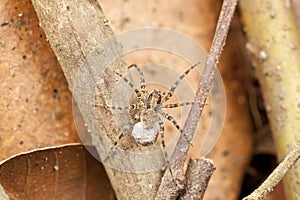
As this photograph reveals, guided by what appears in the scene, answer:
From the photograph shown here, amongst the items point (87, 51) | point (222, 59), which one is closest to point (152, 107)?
point (222, 59)

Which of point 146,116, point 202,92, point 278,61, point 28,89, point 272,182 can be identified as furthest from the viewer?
point 146,116

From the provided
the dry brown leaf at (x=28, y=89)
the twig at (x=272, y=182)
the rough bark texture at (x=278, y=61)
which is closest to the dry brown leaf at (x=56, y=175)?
the dry brown leaf at (x=28, y=89)

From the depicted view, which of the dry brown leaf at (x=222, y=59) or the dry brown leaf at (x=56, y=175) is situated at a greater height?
the dry brown leaf at (x=222, y=59)

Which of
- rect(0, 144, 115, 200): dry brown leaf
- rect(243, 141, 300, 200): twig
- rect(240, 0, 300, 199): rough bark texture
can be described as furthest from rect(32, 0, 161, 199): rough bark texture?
rect(240, 0, 300, 199): rough bark texture

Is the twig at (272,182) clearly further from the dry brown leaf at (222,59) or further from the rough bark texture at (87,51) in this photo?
the dry brown leaf at (222,59)

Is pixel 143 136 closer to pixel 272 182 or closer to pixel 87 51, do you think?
pixel 87 51

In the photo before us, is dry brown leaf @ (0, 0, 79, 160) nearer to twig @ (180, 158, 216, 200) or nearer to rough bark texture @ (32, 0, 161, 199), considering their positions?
rough bark texture @ (32, 0, 161, 199)

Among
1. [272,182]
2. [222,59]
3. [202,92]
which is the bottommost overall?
[272,182]
